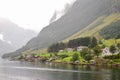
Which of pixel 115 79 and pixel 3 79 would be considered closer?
pixel 115 79

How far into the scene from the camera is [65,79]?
504 feet

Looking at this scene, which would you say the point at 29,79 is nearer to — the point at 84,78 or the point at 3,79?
the point at 3,79

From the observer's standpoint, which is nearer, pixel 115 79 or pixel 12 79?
pixel 115 79

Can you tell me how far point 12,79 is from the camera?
526 feet

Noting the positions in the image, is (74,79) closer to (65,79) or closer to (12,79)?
(65,79)

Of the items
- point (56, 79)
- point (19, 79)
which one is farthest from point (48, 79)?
point (19, 79)

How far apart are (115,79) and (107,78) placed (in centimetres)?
551

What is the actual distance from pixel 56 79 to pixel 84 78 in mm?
14614

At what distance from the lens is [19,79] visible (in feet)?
526

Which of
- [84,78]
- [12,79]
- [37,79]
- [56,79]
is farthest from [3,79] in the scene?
[84,78]

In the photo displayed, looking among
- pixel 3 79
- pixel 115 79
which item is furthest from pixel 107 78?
pixel 3 79

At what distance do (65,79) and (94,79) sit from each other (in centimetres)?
1443

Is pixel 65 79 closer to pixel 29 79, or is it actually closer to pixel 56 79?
Result: pixel 56 79

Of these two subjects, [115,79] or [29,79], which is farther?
[29,79]
